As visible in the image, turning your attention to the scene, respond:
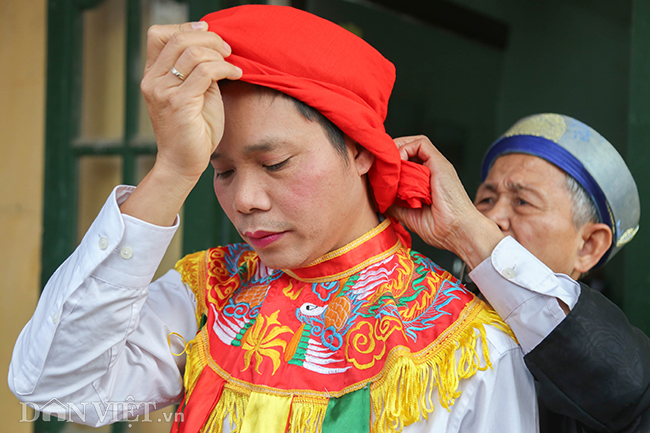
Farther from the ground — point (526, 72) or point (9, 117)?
point (526, 72)

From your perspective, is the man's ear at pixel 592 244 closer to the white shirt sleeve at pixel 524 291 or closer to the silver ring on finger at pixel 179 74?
the white shirt sleeve at pixel 524 291

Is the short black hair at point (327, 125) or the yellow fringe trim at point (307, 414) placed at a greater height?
the short black hair at point (327, 125)

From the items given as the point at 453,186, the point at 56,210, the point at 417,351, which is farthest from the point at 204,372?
the point at 56,210

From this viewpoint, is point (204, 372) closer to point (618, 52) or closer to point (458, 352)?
point (458, 352)

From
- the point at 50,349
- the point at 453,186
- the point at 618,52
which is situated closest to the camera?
the point at 50,349

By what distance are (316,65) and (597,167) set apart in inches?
37.7

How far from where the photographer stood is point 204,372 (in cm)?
122

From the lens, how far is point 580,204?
1587 millimetres

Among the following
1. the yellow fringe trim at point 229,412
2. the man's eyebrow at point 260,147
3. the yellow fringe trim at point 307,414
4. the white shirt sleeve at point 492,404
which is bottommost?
the yellow fringe trim at point 229,412

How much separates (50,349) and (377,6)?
265 centimetres

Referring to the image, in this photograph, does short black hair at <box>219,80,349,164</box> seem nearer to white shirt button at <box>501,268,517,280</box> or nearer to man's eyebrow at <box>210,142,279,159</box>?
man's eyebrow at <box>210,142,279,159</box>

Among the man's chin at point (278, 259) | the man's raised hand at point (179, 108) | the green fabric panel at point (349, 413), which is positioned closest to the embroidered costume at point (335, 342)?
the green fabric panel at point (349, 413)

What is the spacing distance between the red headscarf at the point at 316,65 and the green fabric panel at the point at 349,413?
1.61ft

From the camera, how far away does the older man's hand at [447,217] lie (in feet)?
4.21
